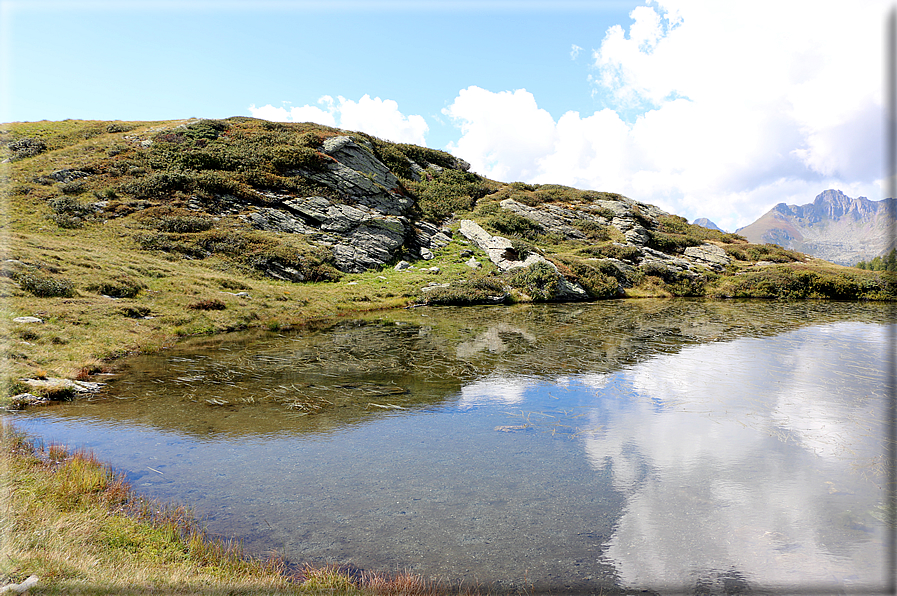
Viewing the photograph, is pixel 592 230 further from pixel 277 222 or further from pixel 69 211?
pixel 69 211

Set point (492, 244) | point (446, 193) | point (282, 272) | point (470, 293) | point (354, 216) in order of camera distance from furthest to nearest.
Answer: point (446, 193) → point (492, 244) → point (354, 216) → point (470, 293) → point (282, 272)

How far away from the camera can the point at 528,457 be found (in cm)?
1052

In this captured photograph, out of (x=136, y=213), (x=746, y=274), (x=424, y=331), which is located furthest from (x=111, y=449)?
(x=746, y=274)

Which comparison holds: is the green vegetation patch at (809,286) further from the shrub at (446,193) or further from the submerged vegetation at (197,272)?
the shrub at (446,193)

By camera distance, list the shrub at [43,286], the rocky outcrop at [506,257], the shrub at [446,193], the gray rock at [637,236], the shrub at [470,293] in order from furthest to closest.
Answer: the shrub at [446,193] → the gray rock at [637,236] → the rocky outcrop at [506,257] → the shrub at [470,293] → the shrub at [43,286]

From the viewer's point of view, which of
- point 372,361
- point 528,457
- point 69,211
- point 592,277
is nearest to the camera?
point 528,457

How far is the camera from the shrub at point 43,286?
23859mm

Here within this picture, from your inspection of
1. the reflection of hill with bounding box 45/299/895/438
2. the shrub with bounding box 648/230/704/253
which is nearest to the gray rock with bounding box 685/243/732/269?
the shrub with bounding box 648/230/704/253

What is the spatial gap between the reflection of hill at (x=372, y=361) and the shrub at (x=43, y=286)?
9.17 metres

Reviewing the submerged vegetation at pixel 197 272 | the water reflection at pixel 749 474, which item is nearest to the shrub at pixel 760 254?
the submerged vegetation at pixel 197 272

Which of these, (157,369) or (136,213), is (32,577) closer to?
(157,369)

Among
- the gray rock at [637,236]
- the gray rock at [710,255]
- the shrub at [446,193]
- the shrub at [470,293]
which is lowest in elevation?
the shrub at [470,293]

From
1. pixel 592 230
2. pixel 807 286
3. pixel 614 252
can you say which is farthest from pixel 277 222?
pixel 807 286

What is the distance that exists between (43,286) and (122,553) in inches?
1030
